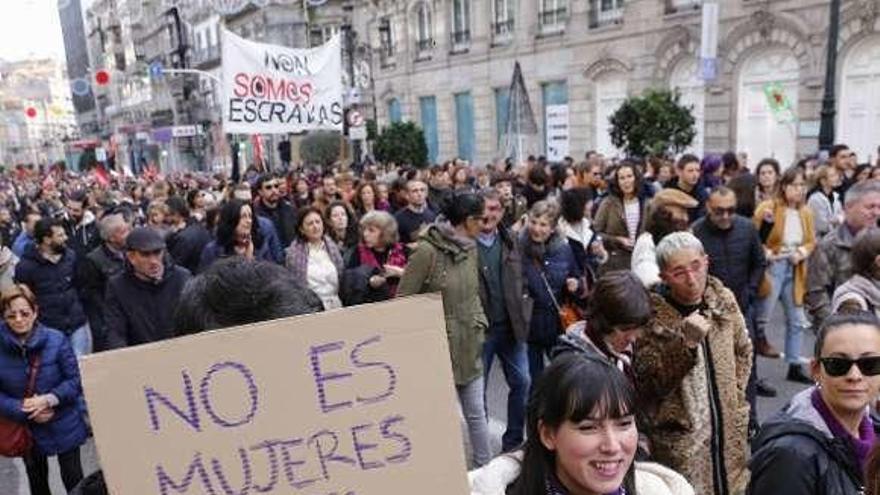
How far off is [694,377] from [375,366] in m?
1.98

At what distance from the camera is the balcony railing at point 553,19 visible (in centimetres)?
2300

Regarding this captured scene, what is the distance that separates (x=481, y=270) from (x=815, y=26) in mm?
14181

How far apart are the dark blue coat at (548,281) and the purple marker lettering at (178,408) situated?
4014 millimetres

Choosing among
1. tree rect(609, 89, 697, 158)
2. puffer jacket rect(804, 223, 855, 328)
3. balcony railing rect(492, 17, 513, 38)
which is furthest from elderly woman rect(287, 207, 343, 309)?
balcony railing rect(492, 17, 513, 38)

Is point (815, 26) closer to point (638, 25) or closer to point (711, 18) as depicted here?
point (711, 18)

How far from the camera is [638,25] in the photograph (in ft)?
65.4

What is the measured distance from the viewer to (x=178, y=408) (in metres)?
1.35

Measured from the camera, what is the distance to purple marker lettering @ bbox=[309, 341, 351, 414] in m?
1.42

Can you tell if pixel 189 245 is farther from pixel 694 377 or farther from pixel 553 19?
pixel 553 19

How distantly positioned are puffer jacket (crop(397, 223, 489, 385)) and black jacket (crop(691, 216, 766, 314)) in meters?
1.58

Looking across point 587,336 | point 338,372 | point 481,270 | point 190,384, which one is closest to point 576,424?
point 338,372

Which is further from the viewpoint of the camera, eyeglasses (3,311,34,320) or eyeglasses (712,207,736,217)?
eyeglasses (712,207,736,217)

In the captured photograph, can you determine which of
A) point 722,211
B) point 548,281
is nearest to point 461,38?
point 548,281

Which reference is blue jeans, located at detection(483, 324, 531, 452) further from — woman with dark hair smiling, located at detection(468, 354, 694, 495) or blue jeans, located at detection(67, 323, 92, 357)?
blue jeans, located at detection(67, 323, 92, 357)
